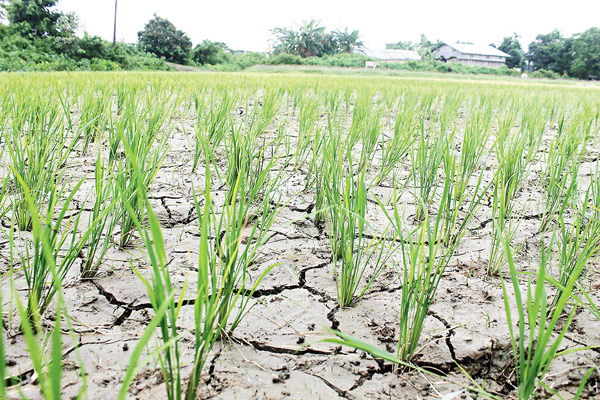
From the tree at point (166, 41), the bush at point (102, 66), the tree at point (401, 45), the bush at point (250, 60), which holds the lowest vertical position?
the bush at point (102, 66)

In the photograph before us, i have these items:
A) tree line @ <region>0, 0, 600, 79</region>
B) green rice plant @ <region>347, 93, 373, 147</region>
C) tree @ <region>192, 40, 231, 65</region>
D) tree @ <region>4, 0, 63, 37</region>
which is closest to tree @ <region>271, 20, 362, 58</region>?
tree line @ <region>0, 0, 600, 79</region>

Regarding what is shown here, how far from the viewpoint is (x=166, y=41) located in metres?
22.7

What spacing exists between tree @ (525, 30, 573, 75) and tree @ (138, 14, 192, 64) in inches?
1140

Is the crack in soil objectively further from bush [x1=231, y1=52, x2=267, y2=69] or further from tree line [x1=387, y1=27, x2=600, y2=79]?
tree line [x1=387, y1=27, x2=600, y2=79]

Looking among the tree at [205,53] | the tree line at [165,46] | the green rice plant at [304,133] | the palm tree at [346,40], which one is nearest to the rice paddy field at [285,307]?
the green rice plant at [304,133]

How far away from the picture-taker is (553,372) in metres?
0.78

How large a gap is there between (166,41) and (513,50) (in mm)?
39383

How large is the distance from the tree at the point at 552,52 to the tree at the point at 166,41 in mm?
28947

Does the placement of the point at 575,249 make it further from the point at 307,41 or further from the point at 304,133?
the point at 307,41

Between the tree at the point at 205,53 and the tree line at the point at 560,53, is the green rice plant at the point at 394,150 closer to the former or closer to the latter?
the tree at the point at 205,53

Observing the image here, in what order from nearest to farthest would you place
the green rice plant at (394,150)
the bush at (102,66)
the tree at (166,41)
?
the green rice plant at (394,150), the bush at (102,66), the tree at (166,41)

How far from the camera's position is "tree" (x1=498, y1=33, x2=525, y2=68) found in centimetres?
4527

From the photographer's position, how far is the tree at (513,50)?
45272mm

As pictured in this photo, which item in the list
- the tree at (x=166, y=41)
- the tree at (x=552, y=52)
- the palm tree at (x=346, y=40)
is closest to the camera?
the tree at (x=166, y=41)
